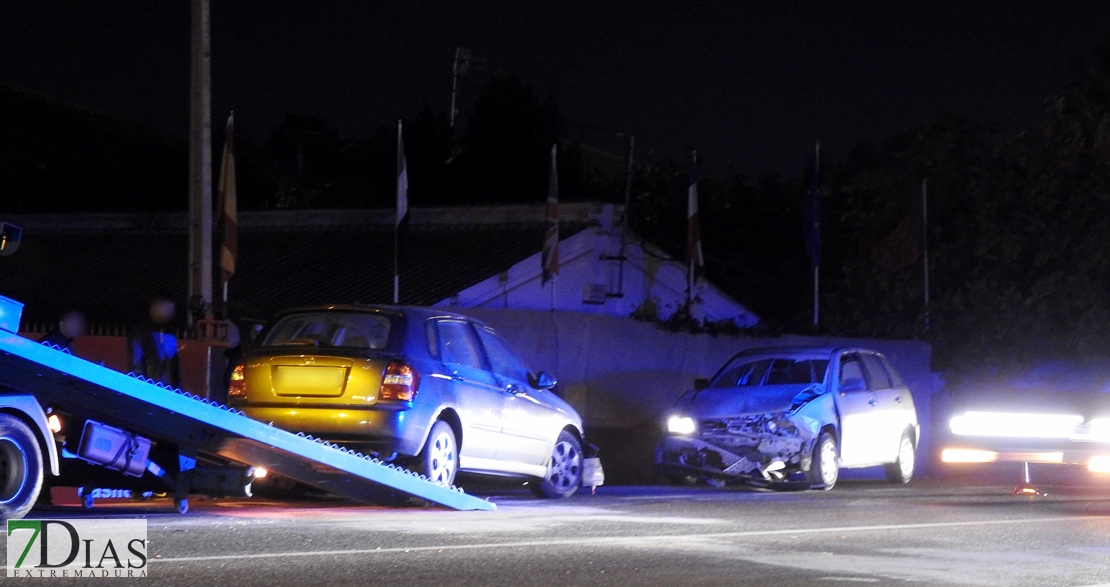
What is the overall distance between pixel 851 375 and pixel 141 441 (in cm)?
928

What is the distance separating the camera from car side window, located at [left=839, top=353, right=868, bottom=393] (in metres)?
16.7

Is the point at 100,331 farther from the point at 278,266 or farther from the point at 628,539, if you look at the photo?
the point at 278,266

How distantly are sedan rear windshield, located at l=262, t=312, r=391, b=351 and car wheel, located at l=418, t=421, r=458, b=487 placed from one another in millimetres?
833

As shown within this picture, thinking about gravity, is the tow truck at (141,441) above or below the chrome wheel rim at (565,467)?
above

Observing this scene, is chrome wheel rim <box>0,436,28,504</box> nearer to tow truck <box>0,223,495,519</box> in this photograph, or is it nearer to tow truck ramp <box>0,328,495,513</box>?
tow truck <box>0,223,495,519</box>

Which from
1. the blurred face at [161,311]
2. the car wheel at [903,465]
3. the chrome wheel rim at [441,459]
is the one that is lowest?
the car wheel at [903,465]

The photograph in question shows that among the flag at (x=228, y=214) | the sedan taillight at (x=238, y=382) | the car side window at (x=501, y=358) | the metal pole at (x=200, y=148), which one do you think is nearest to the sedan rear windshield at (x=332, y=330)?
the sedan taillight at (x=238, y=382)

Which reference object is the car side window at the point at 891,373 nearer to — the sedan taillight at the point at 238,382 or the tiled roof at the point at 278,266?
the tiled roof at the point at 278,266

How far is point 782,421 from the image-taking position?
612 inches

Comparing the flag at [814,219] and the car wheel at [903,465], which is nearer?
the car wheel at [903,465]

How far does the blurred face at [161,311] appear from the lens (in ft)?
39.9

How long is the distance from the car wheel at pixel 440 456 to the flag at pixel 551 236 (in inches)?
346

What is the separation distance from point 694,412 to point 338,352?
216 inches

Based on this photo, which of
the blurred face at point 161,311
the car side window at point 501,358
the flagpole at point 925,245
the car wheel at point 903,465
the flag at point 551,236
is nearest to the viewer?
the blurred face at point 161,311
